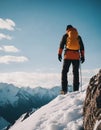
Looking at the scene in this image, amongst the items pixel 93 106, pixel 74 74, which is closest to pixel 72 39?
pixel 74 74

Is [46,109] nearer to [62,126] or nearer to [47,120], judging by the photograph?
[47,120]

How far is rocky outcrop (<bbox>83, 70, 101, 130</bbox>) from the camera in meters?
7.56

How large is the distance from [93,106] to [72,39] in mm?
5545

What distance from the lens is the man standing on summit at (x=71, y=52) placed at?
1289cm

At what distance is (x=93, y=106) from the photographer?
7.91 meters

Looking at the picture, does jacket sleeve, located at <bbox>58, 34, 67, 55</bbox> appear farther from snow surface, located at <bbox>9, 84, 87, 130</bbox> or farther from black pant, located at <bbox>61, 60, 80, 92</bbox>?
snow surface, located at <bbox>9, 84, 87, 130</bbox>

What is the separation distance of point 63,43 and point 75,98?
3727 millimetres

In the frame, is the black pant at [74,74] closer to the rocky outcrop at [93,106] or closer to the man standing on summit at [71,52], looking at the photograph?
the man standing on summit at [71,52]

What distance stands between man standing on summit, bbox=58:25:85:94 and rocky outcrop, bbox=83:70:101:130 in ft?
13.7

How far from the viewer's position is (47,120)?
29.6ft

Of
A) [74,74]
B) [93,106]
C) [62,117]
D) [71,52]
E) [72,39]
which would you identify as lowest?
[62,117]

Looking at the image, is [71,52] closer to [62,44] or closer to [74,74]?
[62,44]

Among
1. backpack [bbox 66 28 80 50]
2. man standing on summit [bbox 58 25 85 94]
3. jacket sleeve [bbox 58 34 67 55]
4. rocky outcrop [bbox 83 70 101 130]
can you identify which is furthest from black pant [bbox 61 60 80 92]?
rocky outcrop [bbox 83 70 101 130]

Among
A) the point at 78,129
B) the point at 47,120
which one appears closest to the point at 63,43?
the point at 47,120
